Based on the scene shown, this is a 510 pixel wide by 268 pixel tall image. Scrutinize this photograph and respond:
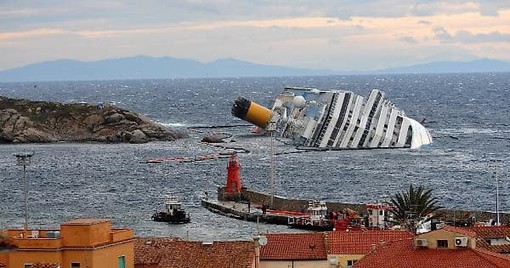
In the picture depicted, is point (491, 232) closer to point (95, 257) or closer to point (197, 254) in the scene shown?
point (197, 254)

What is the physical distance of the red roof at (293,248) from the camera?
4256cm

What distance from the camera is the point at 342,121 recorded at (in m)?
143

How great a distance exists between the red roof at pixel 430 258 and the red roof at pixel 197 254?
3.30 m

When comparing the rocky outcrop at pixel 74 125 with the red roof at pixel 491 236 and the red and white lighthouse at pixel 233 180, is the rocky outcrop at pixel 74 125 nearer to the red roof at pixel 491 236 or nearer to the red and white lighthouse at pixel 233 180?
the red and white lighthouse at pixel 233 180

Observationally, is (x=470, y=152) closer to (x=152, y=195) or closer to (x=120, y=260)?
(x=152, y=195)

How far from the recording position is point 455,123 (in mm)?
195125

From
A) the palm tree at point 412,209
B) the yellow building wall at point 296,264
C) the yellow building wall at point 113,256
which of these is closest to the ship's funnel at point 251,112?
the palm tree at point 412,209

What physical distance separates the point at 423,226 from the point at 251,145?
317 ft

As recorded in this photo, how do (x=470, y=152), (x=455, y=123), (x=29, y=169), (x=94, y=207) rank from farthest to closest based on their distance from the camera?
(x=455, y=123)
(x=470, y=152)
(x=29, y=169)
(x=94, y=207)

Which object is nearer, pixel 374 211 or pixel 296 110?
pixel 374 211

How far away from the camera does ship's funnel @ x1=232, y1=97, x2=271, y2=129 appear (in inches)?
5802

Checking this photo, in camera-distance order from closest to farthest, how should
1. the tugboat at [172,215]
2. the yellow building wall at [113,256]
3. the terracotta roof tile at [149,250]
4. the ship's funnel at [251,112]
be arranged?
the yellow building wall at [113,256], the terracotta roof tile at [149,250], the tugboat at [172,215], the ship's funnel at [251,112]

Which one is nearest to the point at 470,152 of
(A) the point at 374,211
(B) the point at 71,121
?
(B) the point at 71,121

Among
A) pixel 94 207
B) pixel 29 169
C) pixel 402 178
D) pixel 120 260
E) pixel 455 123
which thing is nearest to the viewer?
pixel 120 260
